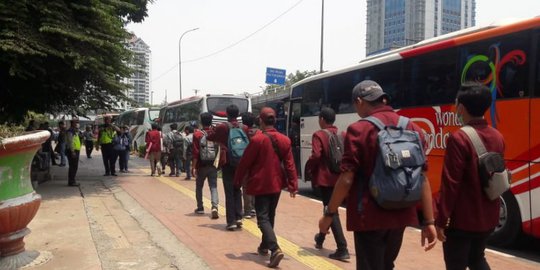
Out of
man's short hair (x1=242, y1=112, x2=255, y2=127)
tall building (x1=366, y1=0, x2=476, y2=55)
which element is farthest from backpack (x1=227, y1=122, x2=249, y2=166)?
tall building (x1=366, y1=0, x2=476, y2=55)

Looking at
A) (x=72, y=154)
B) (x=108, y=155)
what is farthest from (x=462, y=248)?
(x=108, y=155)

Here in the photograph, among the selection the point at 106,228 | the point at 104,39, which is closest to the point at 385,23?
the point at 104,39

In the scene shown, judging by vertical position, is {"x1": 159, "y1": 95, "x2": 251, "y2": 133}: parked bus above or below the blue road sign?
below

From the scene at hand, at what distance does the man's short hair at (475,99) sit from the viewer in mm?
3268

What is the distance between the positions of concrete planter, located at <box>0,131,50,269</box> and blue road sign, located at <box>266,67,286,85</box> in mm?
25325

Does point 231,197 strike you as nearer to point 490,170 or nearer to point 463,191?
point 463,191

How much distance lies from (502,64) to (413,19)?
57.0ft

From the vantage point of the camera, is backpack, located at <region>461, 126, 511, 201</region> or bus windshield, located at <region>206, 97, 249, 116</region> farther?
bus windshield, located at <region>206, 97, 249, 116</region>

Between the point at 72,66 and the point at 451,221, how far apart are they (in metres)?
9.05

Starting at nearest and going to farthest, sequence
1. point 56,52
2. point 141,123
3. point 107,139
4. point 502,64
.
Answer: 1. point 502,64
2. point 56,52
3. point 107,139
4. point 141,123

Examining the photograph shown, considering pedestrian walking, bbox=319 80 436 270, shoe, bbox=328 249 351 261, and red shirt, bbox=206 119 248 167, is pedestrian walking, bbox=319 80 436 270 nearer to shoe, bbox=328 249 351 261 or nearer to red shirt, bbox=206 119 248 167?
shoe, bbox=328 249 351 261

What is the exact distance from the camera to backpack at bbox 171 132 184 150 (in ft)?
48.2

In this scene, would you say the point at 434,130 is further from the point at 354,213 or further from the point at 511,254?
the point at 354,213

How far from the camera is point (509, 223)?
6340 millimetres
